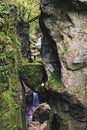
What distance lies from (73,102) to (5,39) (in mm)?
3923

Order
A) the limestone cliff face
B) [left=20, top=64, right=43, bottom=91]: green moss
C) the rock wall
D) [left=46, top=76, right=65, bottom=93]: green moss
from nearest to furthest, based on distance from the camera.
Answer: the rock wall → the limestone cliff face → [left=46, top=76, right=65, bottom=93]: green moss → [left=20, top=64, right=43, bottom=91]: green moss

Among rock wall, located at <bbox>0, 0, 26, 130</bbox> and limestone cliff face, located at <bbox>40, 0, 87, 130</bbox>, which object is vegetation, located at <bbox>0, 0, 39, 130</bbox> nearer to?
rock wall, located at <bbox>0, 0, 26, 130</bbox>

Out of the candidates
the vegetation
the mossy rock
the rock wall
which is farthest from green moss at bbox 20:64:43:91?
the rock wall

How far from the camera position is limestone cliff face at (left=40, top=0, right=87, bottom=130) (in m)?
14.4

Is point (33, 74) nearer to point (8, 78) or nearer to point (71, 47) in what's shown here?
point (8, 78)

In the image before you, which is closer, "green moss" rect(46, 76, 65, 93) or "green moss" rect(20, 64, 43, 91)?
"green moss" rect(46, 76, 65, 93)

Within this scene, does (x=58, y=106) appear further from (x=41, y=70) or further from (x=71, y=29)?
(x=71, y=29)

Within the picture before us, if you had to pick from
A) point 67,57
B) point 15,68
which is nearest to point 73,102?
point 67,57

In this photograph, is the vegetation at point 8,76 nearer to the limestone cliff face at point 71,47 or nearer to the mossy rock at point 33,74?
the mossy rock at point 33,74

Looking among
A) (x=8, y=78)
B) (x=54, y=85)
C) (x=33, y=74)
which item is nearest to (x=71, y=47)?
(x=54, y=85)

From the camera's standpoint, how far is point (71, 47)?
14.4 meters

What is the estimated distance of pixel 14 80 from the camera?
598 inches

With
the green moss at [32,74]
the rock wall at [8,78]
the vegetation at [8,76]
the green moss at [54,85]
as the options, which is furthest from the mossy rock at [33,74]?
the green moss at [54,85]

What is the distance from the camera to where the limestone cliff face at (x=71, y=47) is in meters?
14.4
